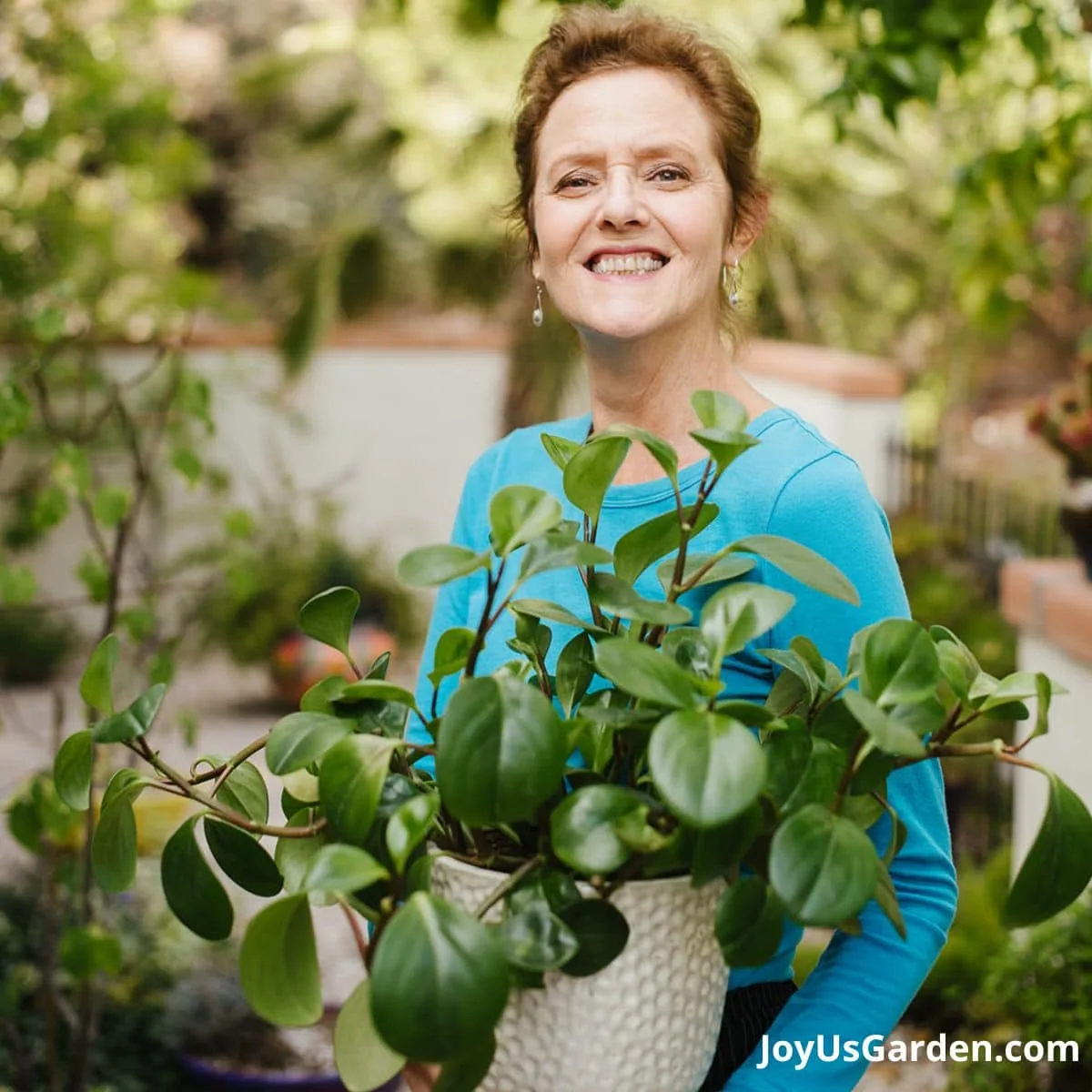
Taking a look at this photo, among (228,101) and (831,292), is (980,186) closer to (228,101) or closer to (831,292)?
(831,292)

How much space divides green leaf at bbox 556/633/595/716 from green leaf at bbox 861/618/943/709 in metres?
0.23

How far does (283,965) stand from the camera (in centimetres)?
93

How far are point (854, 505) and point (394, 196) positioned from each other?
40.5ft

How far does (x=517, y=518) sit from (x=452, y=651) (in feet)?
0.39

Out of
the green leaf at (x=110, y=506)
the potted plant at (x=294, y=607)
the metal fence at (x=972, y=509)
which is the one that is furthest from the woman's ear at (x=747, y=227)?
the potted plant at (x=294, y=607)

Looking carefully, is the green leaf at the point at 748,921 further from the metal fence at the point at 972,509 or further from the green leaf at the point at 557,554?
the metal fence at the point at 972,509

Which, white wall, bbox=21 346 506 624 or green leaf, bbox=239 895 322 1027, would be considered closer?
green leaf, bbox=239 895 322 1027

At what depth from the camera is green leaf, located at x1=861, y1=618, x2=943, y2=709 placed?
889 millimetres

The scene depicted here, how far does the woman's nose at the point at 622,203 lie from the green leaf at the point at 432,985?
0.77 metres

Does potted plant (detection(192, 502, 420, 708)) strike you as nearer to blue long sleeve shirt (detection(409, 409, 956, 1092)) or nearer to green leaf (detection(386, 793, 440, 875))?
blue long sleeve shirt (detection(409, 409, 956, 1092))

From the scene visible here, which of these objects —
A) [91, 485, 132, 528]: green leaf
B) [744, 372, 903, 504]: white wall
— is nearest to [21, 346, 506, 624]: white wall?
[744, 372, 903, 504]: white wall

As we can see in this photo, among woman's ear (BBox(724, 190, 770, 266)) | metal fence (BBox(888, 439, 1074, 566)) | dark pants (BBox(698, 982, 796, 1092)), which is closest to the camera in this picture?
dark pants (BBox(698, 982, 796, 1092))

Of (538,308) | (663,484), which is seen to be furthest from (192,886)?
(538,308)

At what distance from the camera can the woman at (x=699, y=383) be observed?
3.87 ft
